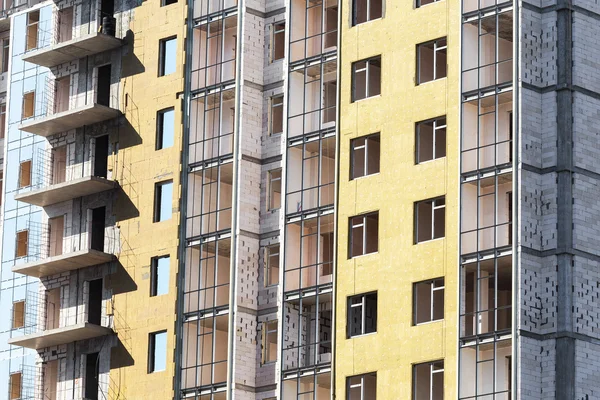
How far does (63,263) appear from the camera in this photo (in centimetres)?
8375

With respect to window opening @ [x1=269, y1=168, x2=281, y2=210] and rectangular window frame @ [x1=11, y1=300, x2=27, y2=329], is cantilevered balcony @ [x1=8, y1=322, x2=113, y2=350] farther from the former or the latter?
window opening @ [x1=269, y1=168, x2=281, y2=210]

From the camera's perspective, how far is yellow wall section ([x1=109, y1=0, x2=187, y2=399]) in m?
80.2

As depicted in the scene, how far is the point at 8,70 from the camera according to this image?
304 feet

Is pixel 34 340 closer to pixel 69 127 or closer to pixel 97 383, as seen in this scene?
pixel 97 383

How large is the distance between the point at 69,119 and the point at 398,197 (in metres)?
19.2

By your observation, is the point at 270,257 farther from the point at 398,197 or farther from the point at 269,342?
the point at 398,197

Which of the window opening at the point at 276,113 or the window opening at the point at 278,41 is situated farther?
the window opening at the point at 278,41

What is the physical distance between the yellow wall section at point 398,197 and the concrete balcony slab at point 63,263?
13.0m

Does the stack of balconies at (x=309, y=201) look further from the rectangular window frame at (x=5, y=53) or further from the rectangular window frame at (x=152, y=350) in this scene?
the rectangular window frame at (x=5, y=53)

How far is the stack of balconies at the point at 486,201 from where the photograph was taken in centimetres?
6812

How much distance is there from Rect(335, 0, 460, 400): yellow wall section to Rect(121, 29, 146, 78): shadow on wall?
486 inches

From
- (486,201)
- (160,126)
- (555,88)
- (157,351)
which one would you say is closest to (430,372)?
(486,201)

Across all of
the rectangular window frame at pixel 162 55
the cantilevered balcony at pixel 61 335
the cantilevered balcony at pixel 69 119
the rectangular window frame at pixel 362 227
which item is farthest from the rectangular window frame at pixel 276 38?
the cantilevered balcony at pixel 61 335

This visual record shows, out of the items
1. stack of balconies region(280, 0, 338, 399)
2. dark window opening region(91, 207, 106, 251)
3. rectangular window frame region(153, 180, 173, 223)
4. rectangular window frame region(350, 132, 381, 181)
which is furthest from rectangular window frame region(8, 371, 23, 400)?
rectangular window frame region(350, 132, 381, 181)
